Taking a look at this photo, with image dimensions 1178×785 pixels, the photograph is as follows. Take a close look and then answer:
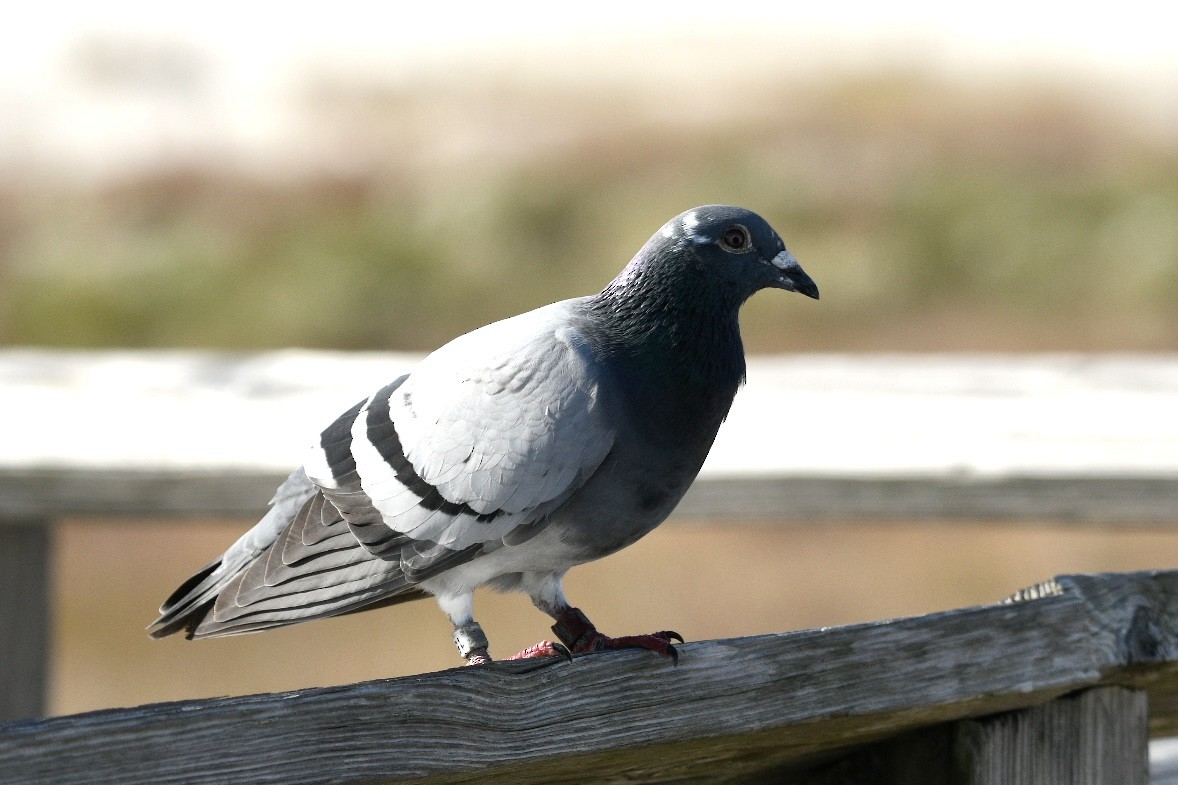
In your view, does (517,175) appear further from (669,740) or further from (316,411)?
(669,740)

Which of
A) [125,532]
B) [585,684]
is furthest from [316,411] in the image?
[125,532]

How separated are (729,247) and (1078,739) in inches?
33.9

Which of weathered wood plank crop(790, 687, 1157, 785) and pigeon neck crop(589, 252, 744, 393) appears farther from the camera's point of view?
pigeon neck crop(589, 252, 744, 393)

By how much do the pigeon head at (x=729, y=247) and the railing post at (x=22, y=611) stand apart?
5.83 ft

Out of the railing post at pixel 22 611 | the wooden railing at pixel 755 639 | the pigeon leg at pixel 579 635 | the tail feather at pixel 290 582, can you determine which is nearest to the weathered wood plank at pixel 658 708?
the wooden railing at pixel 755 639

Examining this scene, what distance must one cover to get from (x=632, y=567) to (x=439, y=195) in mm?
6727

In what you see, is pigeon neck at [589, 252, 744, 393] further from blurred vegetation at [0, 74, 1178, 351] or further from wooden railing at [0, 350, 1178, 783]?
blurred vegetation at [0, 74, 1178, 351]

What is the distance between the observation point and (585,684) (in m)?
1.50

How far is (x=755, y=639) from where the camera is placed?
159 cm

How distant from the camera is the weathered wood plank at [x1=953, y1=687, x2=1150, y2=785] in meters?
1.76

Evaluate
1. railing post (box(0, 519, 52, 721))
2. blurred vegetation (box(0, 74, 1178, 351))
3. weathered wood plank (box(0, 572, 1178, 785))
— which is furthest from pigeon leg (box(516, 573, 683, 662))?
blurred vegetation (box(0, 74, 1178, 351))

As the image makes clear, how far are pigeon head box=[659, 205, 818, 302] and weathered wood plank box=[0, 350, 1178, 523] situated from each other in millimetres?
750

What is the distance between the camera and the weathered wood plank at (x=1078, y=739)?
5.78ft

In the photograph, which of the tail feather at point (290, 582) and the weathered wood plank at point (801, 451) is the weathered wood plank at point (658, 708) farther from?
the weathered wood plank at point (801, 451)
